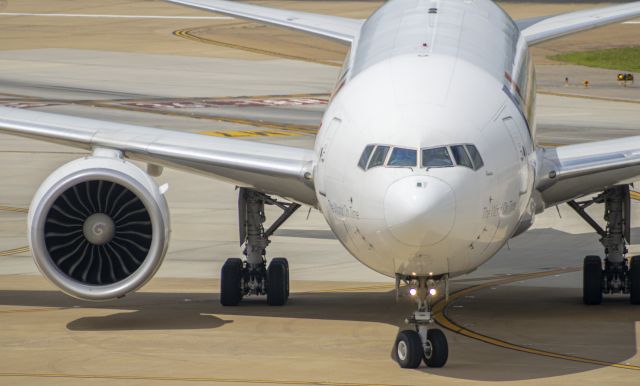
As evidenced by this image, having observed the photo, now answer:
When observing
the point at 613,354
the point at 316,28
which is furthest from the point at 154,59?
the point at 613,354

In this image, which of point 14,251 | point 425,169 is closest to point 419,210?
point 425,169

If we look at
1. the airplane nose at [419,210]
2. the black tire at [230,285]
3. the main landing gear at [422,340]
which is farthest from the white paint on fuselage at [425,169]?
the black tire at [230,285]

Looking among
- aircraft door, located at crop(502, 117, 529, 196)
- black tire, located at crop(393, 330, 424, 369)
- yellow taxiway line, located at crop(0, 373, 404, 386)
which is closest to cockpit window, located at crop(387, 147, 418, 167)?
aircraft door, located at crop(502, 117, 529, 196)

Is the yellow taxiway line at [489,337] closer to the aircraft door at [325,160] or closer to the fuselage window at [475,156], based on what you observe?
the fuselage window at [475,156]

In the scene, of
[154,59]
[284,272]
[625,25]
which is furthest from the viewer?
[625,25]

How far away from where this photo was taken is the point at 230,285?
24.5 m

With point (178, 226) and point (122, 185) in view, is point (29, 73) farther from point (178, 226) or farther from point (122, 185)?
point (122, 185)

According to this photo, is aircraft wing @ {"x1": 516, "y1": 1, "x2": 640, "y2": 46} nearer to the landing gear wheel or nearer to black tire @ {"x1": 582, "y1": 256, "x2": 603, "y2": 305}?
black tire @ {"x1": 582, "y1": 256, "x2": 603, "y2": 305}

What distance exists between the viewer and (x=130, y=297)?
25.5 metres

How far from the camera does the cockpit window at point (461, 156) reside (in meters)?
18.9

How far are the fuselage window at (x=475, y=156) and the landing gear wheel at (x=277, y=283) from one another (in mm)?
6182

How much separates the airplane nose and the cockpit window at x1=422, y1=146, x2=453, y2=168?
10.6 inches

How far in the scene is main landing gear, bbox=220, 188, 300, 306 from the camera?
2453 centimetres

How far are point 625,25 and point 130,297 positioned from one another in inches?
2586
